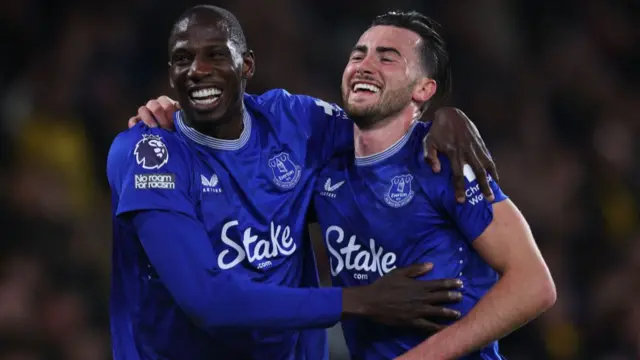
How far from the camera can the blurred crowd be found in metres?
6.02

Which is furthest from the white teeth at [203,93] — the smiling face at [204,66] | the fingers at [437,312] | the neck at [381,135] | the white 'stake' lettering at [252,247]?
the fingers at [437,312]

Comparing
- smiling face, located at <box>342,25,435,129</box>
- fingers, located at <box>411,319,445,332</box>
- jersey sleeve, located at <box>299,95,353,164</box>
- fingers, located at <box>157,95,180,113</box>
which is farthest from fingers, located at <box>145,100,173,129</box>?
fingers, located at <box>411,319,445,332</box>

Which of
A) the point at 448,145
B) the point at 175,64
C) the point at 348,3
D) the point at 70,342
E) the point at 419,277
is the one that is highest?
the point at 348,3

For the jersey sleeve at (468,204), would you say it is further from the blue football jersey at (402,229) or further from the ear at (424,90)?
the ear at (424,90)

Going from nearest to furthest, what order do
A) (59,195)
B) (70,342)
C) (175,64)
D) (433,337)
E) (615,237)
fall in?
(433,337), (175,64), (70,342), (59,195), (615,237)

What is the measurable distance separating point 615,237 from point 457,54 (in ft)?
5.82

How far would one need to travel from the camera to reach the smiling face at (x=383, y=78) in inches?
156

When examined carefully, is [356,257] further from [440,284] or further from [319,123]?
[319,123]

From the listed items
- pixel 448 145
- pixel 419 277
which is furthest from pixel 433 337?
pixel 448 145

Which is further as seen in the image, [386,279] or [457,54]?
[457,54]

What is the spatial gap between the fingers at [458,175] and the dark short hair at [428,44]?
466 mm

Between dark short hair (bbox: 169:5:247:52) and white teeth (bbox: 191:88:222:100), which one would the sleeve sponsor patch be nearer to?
white teeth (bbox: 191:88:222:100)

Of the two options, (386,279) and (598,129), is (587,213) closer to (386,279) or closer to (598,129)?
(598,129)

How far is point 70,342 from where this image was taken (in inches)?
231
